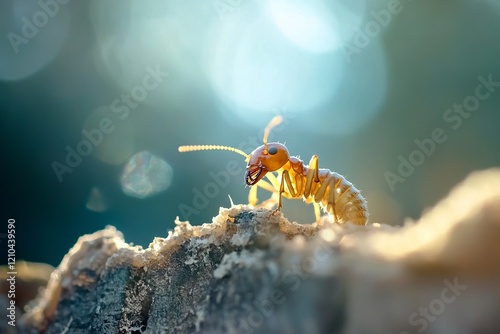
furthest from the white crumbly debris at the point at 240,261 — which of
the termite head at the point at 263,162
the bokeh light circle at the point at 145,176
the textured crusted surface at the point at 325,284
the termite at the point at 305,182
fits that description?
the bokeh light circle at the point at 145,176

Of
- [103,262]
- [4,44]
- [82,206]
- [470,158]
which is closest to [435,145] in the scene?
[470,158]

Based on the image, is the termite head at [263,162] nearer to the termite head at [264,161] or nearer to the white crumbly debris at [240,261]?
the termite head at [264,161]

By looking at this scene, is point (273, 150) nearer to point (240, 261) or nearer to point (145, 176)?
point (240, 261)

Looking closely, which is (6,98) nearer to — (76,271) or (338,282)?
(76,271)

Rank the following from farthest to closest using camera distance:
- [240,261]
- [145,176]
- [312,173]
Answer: [145,176]
[312,173]
[240,261]

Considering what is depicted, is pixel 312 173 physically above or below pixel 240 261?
above

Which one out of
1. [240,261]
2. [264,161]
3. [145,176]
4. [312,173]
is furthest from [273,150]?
[145,176]

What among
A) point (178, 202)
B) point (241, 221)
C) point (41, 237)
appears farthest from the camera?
point (178, 202)

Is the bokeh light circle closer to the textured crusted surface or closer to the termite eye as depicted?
the termite eye
